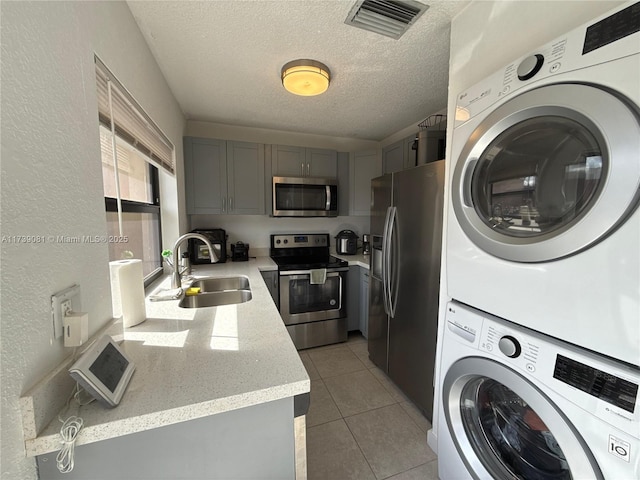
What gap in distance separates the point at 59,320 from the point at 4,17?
2.24ft

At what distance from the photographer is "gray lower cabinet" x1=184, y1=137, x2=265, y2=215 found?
101 inches

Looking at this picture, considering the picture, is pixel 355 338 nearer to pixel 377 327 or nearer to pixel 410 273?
pixel 377 327

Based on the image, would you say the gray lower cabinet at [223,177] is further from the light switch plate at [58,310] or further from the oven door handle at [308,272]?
the light switch plate at [58,310]

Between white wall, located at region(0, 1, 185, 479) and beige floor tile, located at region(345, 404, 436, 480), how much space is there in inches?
59.9

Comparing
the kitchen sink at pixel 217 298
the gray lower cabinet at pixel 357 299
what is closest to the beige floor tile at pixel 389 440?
the gray lower cabinet at pixel 357 299

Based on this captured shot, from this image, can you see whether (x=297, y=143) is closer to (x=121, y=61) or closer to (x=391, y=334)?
(x=121, y=61)

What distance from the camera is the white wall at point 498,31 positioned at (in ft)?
2.78

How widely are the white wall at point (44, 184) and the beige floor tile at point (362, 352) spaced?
212cm

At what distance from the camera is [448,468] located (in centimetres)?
117

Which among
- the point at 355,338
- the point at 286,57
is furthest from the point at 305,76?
the point at 355,338

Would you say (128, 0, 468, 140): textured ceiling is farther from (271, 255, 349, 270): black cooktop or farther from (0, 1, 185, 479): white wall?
(271, 255, 349, 270): black cooktop

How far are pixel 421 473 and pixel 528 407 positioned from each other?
843 millimetres

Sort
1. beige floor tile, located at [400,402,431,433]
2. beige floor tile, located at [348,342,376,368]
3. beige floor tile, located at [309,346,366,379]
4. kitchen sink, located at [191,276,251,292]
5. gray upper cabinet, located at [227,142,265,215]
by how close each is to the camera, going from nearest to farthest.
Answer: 1. beige floor tile, located at [400,402,431,433]
2. kitchen sink, located at [191,276,251,292]
3. beige floor tile, located at [309,346,366,379]
4. beige floor tile, located at [348,342,376,368]
5. gray upper cabinet, located at [227,142,265,215]

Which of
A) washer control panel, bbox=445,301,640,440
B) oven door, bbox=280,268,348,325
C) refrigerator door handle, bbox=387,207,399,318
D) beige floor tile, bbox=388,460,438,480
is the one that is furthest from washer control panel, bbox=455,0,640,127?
oven door, bbox=280,268,348,325
